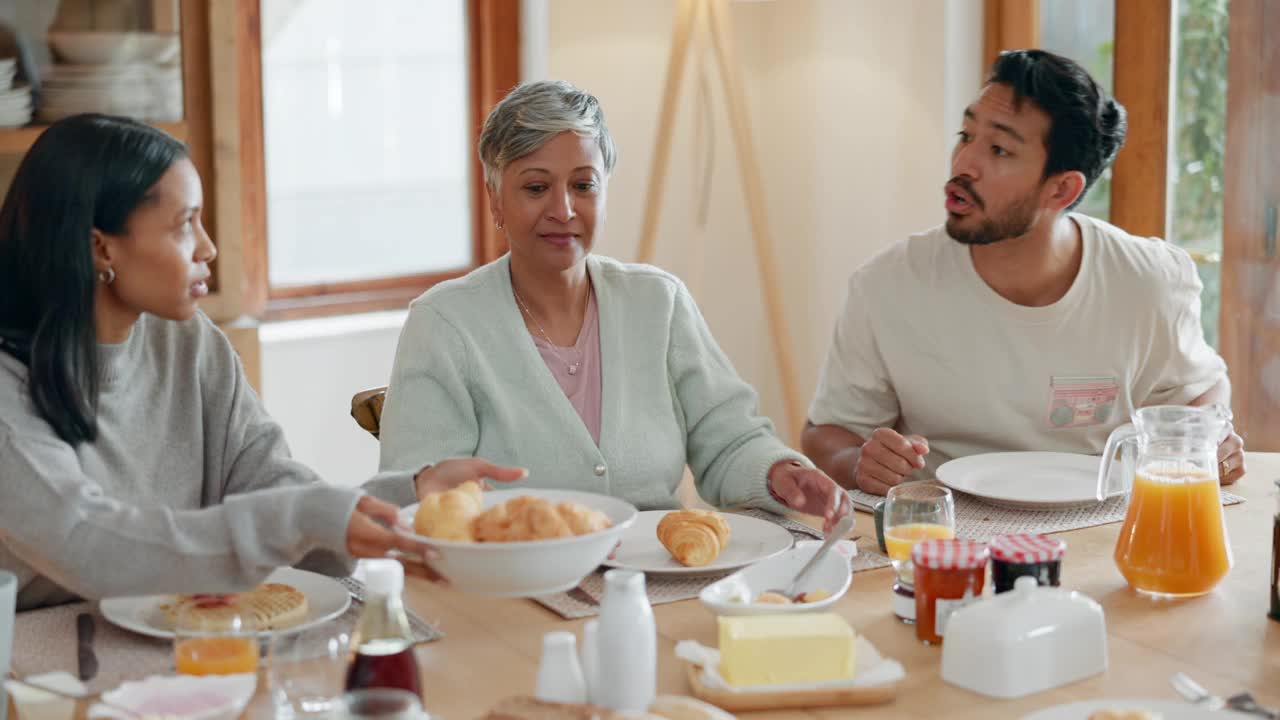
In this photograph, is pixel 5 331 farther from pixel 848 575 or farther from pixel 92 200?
pixel 848 575

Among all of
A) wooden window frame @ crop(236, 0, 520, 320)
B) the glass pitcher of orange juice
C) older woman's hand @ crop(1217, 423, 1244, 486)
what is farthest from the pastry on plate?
wooden window frame @ crop(236, 0, 520, 320)

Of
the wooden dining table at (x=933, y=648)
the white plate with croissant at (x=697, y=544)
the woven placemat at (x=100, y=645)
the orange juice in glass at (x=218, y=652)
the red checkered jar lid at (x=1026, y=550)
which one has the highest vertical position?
the red checkered jar lid at (x=1026, y=550)

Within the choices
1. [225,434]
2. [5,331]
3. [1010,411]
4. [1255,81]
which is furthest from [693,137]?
[5,331]

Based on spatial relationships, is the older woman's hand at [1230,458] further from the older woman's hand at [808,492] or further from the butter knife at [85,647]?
the butter knife at [85,647]

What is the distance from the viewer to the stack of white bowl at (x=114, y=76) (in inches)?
110

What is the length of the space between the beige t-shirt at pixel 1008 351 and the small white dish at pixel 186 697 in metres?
1.32

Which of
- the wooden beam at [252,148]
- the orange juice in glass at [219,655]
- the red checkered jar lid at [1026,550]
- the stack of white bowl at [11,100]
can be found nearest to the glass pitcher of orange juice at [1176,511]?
the red checkered jar lid at [1026,550]

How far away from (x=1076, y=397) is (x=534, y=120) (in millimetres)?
979

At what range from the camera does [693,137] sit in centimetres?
391

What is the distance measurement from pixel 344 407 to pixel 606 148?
177 cm

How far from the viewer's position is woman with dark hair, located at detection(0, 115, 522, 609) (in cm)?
146

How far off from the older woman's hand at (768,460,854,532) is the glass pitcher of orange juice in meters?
0.35

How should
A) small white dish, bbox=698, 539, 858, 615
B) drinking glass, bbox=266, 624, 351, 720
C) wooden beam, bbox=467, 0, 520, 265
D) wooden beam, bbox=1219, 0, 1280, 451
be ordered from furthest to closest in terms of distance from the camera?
wooden beam, bbox=467, 0, 520, 265, wooden beam, bbox=1219, 0, 1280, 451, small white dish, bbox=698, 539, 858, 615, drinking glass, bbox=266, 624, 351, 720

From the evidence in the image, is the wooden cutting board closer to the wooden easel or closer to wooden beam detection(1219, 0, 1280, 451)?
wooden beam detection(1219, 0, 1280, 451)
